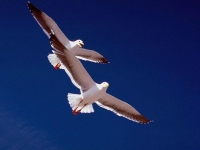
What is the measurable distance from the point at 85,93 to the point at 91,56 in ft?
5.62

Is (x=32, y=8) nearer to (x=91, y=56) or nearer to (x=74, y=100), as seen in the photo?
(x=91, y=56)

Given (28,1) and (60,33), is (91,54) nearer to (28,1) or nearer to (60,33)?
(60,33)

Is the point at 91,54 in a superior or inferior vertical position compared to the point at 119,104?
superior

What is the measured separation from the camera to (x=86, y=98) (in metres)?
6.97

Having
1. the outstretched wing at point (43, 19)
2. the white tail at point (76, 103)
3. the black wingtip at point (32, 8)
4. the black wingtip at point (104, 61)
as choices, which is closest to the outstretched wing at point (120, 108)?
the white tail at point (76, 103)

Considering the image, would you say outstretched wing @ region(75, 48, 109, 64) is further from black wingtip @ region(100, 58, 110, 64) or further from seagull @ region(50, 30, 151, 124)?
seagull @ region(50, 30, 151, 124)

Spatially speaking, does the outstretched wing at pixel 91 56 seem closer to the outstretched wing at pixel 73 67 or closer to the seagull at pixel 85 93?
the seagull at pixel 85 93

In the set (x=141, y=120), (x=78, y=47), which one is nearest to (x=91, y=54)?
(x=78, y=47)

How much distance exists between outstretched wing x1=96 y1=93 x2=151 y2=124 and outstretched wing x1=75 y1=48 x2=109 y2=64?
1.17 m

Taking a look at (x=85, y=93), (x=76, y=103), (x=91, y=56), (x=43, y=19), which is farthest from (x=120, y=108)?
(x=43, y=19)

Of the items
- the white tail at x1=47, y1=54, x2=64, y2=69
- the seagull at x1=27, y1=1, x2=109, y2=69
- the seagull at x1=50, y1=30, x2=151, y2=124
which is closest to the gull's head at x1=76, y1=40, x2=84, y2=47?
the seagull at x1=27, y1=1, x2=109, y2=69

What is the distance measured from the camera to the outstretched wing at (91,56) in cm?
847

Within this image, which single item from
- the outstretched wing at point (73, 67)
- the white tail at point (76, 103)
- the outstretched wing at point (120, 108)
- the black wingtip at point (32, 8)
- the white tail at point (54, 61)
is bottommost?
the white tail at point (76, 103)

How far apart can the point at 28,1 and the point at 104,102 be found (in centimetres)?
211
